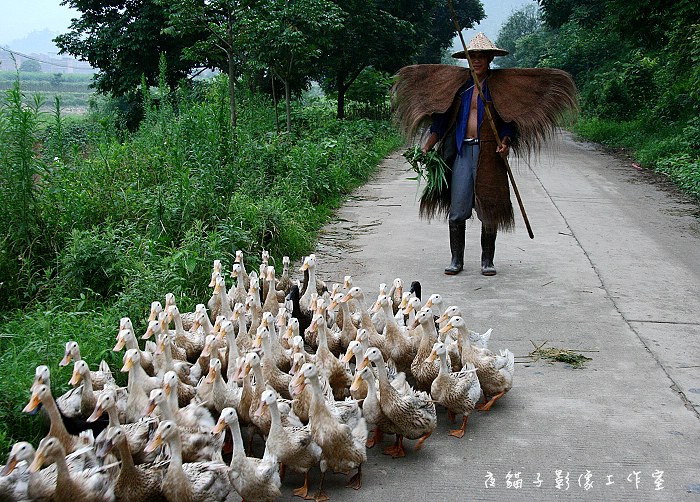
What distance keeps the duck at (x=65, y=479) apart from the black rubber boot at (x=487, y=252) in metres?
5.12

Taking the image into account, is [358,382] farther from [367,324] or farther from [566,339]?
[566,339]

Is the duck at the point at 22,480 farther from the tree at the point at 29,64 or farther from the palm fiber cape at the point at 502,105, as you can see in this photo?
the tree at the point at 29,64

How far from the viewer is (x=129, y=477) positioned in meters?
3.92

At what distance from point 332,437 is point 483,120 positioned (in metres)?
4.44

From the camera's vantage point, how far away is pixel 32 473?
372cm

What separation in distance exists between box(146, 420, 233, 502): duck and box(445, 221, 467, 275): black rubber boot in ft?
14.9

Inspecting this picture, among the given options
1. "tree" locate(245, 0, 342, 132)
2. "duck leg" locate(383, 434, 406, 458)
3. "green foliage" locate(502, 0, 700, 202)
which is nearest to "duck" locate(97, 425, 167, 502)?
"duck leg" locate(383, 434, 406, 458)

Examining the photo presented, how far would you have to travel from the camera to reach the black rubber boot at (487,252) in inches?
316

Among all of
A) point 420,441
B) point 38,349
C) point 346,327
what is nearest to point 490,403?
point 420,441

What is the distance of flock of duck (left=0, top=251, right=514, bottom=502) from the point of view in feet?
12.9

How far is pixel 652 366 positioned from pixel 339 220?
19.5 ft

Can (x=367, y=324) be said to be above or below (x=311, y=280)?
below

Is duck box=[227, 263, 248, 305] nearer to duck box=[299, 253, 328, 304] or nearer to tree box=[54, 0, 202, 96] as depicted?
duck box=[299, 253, 328, 304]

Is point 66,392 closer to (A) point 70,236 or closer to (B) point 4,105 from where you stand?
(A) point 70,236
